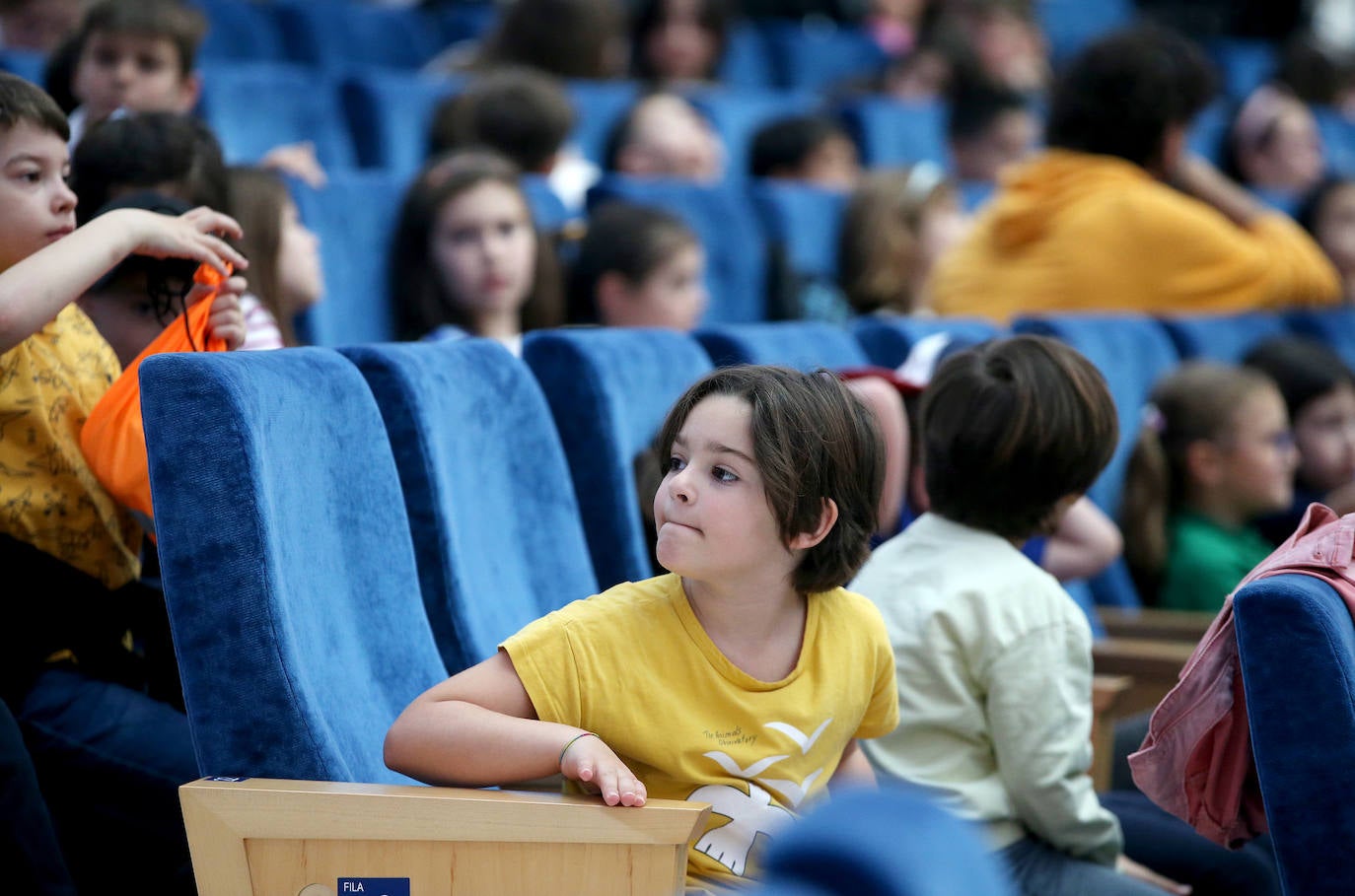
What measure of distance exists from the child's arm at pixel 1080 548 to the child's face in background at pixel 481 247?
0.82m

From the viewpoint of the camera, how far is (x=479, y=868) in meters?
0.93

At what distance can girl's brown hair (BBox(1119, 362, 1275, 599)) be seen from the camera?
2.23 m

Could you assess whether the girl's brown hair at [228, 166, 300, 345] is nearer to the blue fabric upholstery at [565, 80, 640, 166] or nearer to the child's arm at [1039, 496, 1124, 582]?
the child's arm at [1039, 496, 1124, 582]

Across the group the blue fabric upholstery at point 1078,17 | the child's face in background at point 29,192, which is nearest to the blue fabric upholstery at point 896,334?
the child's face in background at point 29,192

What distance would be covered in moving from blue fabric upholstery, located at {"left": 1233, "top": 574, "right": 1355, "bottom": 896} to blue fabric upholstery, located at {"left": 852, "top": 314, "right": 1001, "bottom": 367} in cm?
106

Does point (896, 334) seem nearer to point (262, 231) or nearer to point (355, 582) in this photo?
point (262, 231)

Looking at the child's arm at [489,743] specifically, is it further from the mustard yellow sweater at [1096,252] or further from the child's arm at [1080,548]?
the mustard yellow sweater at [1096,252]

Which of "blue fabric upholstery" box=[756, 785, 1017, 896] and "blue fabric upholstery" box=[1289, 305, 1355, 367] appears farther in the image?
"blue fabric upholstery" box=[1289, 305, 1355, 367]

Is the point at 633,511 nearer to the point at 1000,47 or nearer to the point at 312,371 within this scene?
the point at 312,371

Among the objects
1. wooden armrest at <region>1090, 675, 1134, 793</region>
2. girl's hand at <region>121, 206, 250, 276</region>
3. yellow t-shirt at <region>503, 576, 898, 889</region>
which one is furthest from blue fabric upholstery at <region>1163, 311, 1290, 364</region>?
girl's hand at <region>121, 206, 250, 276</region>

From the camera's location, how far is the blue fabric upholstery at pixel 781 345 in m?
1.82

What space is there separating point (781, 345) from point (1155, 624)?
0.62 m

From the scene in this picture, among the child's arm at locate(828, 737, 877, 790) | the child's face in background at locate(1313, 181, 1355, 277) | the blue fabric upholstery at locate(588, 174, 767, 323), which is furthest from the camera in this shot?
the child's face in background at locate(1313, 181, 1355, 277)

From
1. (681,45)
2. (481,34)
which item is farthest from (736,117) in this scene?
(481,34)
